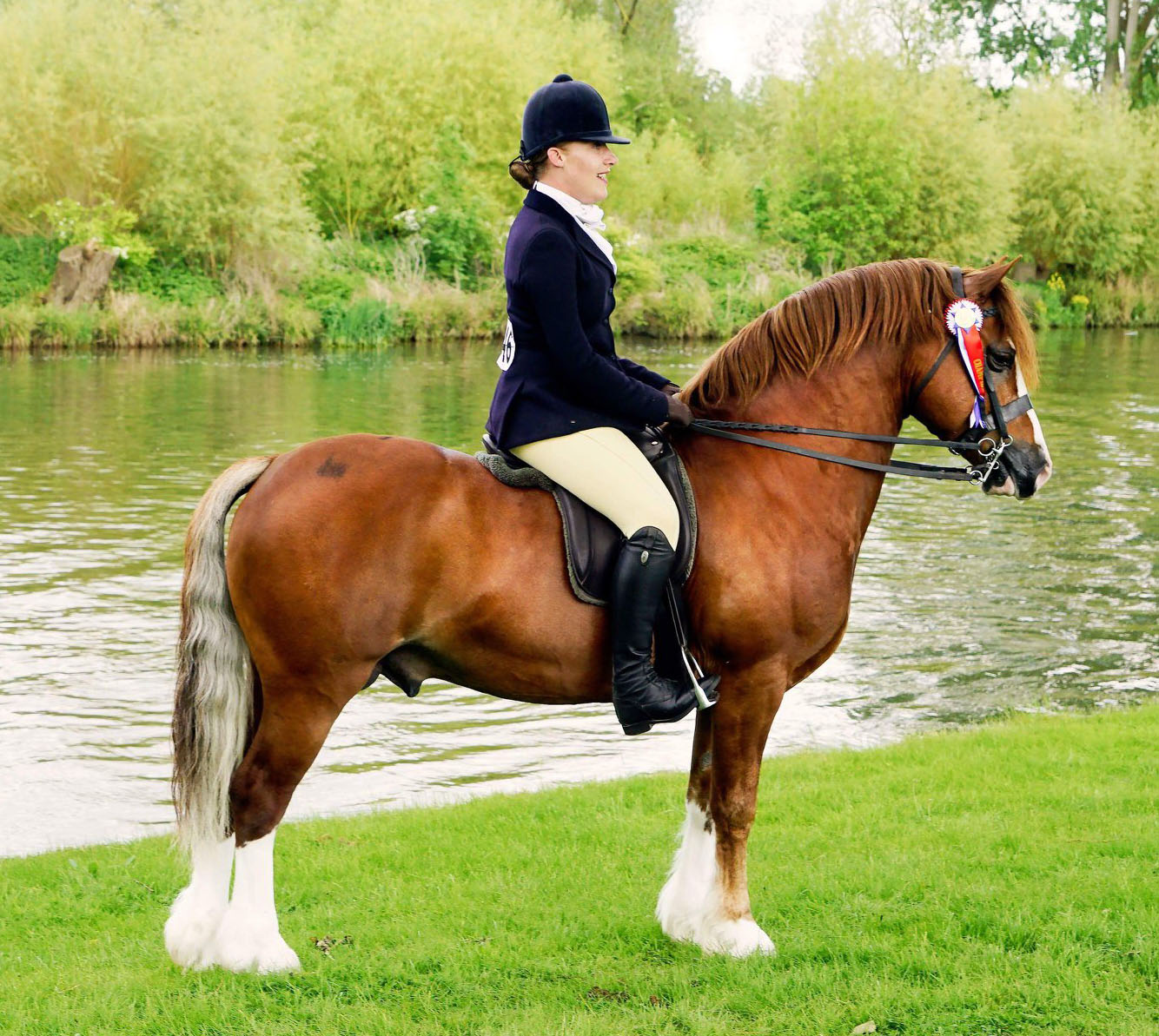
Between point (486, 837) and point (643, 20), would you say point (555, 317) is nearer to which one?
point (486, 837)

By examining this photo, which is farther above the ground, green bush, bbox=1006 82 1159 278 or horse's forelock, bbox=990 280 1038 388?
green bush, bbox=1006 82 1159 278

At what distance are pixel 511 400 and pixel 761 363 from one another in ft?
3.13

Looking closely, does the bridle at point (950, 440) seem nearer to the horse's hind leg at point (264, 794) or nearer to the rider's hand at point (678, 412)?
the rider's hand at point (678, 412)

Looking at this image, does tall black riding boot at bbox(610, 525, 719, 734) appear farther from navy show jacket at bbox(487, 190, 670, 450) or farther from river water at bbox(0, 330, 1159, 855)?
river water at bbox(0, 330, 1159, 855)

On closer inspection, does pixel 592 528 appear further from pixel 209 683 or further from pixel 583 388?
pixel 209 683

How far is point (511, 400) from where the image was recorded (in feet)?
14.4

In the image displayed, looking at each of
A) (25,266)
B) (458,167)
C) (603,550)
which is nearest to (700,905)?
(603,550)

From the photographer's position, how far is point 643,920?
488 centimetres

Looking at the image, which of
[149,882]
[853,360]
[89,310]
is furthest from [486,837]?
[89,310]

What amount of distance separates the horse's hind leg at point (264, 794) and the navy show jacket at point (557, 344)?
3.57 feet

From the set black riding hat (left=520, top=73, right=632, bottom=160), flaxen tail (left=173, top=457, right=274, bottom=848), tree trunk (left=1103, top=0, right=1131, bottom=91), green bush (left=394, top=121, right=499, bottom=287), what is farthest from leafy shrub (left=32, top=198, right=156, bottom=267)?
tree trunk (left=1103, top=0, right=1131, bottom=91)

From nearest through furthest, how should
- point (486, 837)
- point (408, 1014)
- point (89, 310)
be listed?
point (408, 1014) → point (486, 837) → point (89, 310)

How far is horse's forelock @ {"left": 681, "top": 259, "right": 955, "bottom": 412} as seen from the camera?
15.4ft

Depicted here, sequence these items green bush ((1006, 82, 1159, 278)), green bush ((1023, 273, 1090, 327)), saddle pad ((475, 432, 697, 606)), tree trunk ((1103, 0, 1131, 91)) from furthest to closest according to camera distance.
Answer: tree trunk ((1103, 0, 1131, 91)) → green bush ((1006, 82, 1159, 278)) → green bush ((1023, 273, 1090, 327)) → saddle pad ((475, 432, 697, 606))
